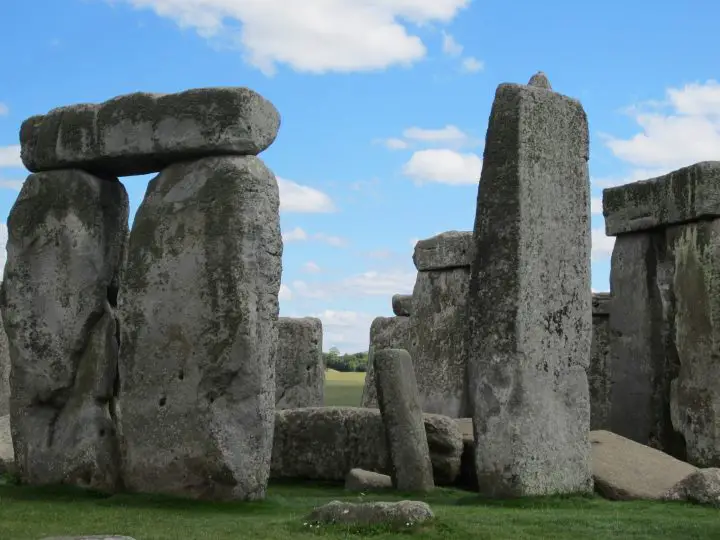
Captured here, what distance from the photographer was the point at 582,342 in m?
11.6

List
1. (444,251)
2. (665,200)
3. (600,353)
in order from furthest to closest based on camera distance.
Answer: (444,251) < (600,353) < (665,200)

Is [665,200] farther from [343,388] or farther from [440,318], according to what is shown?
[343,388]

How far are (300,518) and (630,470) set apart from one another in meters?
4.48

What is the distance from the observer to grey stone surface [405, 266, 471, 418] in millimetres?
17891

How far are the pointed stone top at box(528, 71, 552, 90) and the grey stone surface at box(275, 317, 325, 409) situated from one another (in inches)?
305

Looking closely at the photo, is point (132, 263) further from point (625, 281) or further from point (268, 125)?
point (625, 281)

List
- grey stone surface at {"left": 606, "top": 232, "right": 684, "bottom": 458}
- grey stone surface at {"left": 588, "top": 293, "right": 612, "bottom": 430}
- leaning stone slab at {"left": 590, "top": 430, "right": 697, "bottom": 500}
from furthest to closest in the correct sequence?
grey stone surface at {"left": 588, "top": 293, "right": 612, "bottom": 430} < grey stone surface at {"left": 606, "top": 232, "right": 684, "bottom": 458} < leaning stone slab at {"left": 590, "top": 430, "right": 697, "bottom": 500}

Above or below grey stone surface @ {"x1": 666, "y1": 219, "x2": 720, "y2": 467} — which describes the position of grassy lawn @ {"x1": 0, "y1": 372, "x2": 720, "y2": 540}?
below

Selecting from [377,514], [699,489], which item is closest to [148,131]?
[377,514]

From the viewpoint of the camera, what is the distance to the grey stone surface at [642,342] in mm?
15805

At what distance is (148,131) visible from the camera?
11.5 meters

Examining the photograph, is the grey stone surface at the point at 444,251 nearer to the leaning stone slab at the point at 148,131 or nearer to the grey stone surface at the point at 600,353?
the grey stone surface at the point at 600,353

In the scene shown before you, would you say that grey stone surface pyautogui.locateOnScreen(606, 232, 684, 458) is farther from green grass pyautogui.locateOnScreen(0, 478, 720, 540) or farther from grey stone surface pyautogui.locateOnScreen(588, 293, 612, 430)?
green grass pyautogui.locateOnScreen(0, 478, 720, 540)

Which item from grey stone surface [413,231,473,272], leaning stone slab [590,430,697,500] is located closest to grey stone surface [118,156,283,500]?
leaning stone slab [590,430,697,500]
